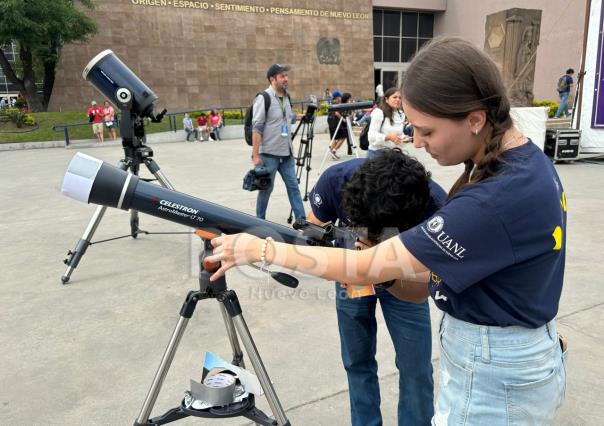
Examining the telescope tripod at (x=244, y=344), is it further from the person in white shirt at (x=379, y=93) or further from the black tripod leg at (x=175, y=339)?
the person in white shirt at (x=379, y=93)

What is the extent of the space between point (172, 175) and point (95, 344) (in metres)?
6.69

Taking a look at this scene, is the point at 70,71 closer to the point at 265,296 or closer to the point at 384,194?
the point at 265,296

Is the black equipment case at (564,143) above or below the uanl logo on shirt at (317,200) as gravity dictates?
below

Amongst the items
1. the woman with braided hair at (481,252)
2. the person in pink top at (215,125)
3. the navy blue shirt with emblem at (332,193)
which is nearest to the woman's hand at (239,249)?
the woman with braided hair at (481,252)

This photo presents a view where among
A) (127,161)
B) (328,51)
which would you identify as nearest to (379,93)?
(328,51)

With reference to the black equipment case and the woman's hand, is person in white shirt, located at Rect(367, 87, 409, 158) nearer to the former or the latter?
the woman's hand

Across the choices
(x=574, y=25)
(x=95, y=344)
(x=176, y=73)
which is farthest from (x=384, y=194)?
(x=574, y=25)

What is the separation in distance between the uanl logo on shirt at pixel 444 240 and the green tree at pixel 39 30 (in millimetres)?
23411

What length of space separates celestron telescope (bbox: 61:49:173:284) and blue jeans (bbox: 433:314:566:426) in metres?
3.11

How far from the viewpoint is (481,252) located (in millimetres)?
924

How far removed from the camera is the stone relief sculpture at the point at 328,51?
2691 cm

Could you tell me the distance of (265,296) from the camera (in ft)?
11.8

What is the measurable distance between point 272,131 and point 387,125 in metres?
1.37

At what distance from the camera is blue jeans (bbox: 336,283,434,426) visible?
1677 millimetres
